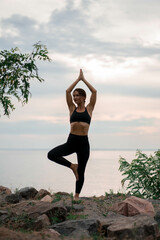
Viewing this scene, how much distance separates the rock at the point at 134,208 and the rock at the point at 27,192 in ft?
11.6

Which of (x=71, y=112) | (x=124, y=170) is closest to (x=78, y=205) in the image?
(x=71, y=112)

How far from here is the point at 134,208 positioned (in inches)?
396

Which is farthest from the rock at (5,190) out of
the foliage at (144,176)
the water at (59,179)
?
the foliage at (144,176)

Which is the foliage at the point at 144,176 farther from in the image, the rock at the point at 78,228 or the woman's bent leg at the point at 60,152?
the rock at the point at 78,228

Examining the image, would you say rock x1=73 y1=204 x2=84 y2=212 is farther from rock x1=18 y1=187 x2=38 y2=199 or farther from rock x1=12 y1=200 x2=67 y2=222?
rock x1=18 y1=187 x2=38 y2=199

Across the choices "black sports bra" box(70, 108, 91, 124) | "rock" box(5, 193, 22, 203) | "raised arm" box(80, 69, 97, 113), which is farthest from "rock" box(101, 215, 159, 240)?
"rock" box(5, 193, 22, 203)

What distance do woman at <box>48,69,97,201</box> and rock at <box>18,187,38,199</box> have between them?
8.30ft

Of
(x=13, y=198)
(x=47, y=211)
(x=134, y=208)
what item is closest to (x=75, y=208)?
(x=47, y=211)

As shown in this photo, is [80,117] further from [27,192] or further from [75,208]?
[27,192]

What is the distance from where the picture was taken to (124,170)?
13812 mm

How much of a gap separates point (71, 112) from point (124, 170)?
402 centimetres

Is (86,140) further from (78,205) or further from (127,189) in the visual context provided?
(127,189)

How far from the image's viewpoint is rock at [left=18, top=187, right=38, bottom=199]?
12859 mm

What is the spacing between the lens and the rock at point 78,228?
324 inches
